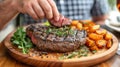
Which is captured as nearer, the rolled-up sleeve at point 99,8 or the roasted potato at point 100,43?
the roasted potato at point 100,43

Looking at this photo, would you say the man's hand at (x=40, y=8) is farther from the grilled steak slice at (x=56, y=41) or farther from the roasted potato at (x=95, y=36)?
the roasted potato at (x=95, y=36)

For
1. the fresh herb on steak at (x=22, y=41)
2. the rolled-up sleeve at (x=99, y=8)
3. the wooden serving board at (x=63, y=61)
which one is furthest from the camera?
the rolled-up sleeve at (x=99, y=8)

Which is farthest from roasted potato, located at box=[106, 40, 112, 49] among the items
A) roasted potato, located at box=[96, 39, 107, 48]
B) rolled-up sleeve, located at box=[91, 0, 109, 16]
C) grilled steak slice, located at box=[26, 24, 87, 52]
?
rolled-up sleeve, located at box=[91, 0, 109, 16]

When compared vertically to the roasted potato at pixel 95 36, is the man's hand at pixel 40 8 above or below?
above

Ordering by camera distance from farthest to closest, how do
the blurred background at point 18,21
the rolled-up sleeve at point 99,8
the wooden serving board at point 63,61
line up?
1. the rolled-up sleeve at point 99,8
2. the blurred background at point 18,21
3. the wooden serving board at point 63,61

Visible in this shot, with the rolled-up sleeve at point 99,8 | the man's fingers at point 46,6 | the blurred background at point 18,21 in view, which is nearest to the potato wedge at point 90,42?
the man's fingers at point 46,6

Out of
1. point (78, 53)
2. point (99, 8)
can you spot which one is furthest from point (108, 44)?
point (99, 8)

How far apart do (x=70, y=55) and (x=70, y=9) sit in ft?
3.52

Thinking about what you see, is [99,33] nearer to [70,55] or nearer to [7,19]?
[70,55]

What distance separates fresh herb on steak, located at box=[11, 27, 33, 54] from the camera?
57.6 inches

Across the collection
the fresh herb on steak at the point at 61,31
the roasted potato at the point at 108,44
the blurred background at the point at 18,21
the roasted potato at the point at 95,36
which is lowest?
the blurred background at the point at 18,21

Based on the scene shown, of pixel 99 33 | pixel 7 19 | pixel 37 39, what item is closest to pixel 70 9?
pixel 7 19

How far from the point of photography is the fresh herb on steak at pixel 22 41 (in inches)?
57.6

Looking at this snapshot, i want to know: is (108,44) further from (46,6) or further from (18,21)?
(18,21)
